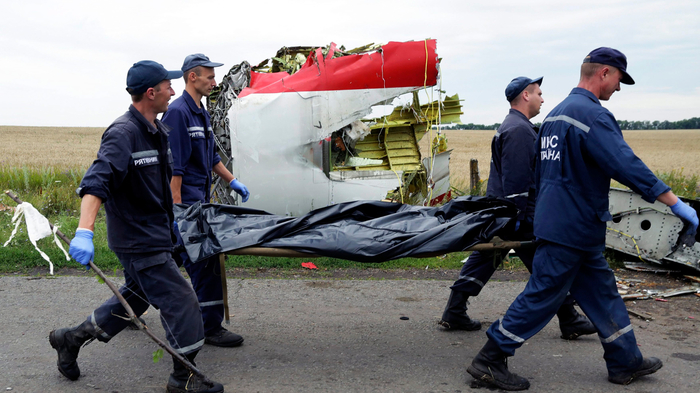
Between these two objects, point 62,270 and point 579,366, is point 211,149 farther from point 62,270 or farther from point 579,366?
point 579,366

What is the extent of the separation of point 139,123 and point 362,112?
4.40 meters

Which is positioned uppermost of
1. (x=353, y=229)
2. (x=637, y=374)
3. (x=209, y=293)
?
(x=353, y=229)

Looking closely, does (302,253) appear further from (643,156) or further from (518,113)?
(643,156)

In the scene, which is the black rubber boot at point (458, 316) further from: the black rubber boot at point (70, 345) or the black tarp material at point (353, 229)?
the black rubber boot at point (70, 345)

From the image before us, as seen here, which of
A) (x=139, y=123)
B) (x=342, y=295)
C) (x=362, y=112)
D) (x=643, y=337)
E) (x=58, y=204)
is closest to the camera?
(x=139, y=123)

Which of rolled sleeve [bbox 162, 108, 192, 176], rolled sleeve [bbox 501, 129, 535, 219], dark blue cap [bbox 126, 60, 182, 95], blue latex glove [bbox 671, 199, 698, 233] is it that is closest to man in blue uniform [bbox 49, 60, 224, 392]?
dark blue cap [bbox 126, 60, 182, 95]

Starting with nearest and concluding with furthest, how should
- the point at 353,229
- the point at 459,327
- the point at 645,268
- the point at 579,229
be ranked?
1. the point at 579,229
2. the point at 353,229
3. the point at 459,327
4. the point at 645,268

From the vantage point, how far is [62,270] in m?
5.90

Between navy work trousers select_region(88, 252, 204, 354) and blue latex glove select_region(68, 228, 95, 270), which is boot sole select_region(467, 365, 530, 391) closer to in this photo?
navy work trousers select_region(88, 252, 204, 354)

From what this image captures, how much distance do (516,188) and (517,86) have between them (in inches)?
32.2

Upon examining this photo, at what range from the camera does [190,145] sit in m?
4.12

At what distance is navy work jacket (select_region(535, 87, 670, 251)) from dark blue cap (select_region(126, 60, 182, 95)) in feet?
7.66

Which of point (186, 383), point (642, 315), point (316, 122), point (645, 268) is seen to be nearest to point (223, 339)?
point (186, 383)

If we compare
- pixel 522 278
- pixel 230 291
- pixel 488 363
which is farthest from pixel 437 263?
pixel 488 363
